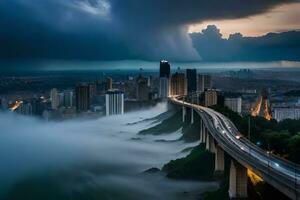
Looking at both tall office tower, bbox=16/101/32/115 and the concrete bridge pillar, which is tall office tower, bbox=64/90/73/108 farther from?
the concrete bridge pillar

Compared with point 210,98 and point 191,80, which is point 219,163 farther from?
point 191,80


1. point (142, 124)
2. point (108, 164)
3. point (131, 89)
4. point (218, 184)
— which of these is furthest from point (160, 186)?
point (131, 89)

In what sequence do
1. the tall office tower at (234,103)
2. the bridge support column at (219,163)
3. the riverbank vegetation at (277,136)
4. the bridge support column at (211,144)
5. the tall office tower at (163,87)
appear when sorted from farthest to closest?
the tall office tower at (163,87) < the tall office tower at (234,103) < the bridge support column at (211,144) < the bridge support column at (219,163) < the riverbank vegetation at (277,136)

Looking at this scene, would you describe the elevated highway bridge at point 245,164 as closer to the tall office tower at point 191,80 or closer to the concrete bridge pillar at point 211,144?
the concrete bridge pillar at point 211,144

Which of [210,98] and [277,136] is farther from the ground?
[210,98]

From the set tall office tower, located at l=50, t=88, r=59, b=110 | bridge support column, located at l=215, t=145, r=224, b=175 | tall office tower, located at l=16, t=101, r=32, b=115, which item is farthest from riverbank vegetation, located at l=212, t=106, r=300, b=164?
tall office tower, located at l=50, t=88, r=59, b=110

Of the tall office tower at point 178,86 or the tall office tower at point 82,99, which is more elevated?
the tall office tower at point 178,86

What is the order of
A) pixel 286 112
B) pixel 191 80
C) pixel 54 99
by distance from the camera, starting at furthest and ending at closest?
1. pixel 191 80
2. pixel 54 99
3. pixel 286 112

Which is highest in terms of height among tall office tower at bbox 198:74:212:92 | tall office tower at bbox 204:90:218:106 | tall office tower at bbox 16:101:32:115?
tall office tower at bbox 198:74:212:92

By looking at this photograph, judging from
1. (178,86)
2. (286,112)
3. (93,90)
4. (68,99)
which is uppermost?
(178,86)

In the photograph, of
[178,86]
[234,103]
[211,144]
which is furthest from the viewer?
[178,86]

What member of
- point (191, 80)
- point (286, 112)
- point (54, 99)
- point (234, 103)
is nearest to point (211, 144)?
point (286, 112)

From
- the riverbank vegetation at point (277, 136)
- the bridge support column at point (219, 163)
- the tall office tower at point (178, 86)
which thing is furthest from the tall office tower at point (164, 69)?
the bridge support column at point (219, 163)
